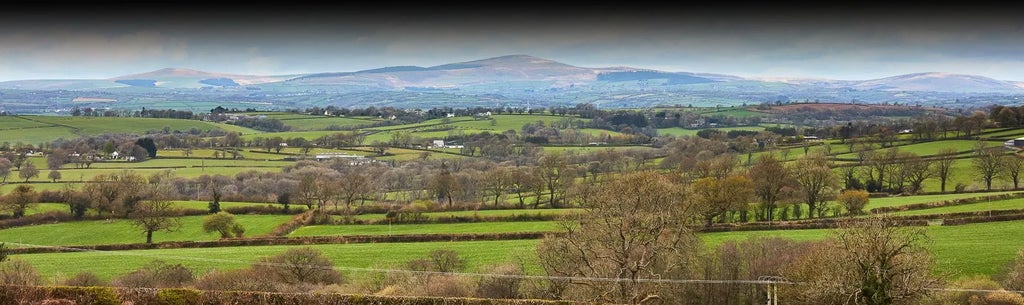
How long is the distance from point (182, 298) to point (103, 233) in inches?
1252

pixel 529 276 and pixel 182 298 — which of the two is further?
pixel 529 276

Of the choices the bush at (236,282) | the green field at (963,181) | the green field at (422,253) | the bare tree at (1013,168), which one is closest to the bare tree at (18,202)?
the green field at (422,253)

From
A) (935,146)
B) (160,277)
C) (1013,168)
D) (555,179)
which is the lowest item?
(160,277)

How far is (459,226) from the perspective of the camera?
45.7 meters

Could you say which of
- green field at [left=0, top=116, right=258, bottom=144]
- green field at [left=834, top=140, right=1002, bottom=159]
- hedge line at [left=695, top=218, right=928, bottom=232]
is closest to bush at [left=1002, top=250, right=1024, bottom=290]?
hedge line at [left=695, top=218, right=928, bottom=232]

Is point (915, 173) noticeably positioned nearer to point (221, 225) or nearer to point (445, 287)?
point (445, 287)

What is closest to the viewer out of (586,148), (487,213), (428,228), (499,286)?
(499,286)

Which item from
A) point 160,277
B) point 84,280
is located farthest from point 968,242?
point 84,280

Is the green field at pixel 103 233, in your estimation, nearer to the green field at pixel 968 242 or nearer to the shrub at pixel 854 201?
the green field at pixel 968 242

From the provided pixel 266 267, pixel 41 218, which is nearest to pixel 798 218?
pixel 266 267

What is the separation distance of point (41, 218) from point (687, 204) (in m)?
39.7

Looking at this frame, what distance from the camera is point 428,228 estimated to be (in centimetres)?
4497

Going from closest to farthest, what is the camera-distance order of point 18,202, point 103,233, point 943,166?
point 103,233, point 18,202, point 943,166

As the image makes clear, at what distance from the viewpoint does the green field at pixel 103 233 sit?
43781mm
